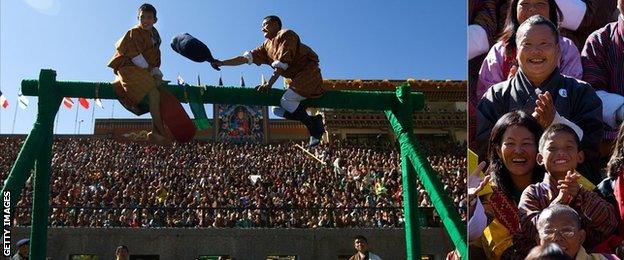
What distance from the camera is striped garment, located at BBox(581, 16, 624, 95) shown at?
2.49m

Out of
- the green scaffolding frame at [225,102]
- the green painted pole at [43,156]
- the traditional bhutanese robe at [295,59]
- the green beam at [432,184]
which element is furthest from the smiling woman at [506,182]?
the green painted pole at [43,156]

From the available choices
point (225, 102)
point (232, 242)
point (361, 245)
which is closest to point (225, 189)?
point (232, 242)

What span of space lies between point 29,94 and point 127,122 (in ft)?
114

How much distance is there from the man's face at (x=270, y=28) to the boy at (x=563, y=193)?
3858 mm

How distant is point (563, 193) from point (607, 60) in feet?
2.05

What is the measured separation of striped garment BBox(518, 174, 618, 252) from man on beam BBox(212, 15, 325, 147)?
368 centimetres

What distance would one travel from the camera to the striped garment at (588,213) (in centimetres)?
226

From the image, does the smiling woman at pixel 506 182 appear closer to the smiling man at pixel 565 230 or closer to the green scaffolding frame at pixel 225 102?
the smiling man at pixel 565 230

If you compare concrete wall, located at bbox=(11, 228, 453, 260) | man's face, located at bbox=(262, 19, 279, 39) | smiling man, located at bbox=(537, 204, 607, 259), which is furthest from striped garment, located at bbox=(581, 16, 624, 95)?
concrete wall, located at bbox=(11, 228, 453, 260)

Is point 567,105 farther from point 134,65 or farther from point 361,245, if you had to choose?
point 361,245

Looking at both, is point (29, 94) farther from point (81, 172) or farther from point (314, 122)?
point (81, 172)

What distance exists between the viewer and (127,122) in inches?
1559

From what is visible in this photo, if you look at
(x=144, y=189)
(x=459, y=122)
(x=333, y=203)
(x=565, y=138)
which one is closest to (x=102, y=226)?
(x=144, y=189)

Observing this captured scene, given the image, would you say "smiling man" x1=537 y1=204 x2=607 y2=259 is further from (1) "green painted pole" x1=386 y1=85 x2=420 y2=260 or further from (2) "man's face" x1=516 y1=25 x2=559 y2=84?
(1) "green painted pole" x1=386 y1=85 x2=420 y2=260
